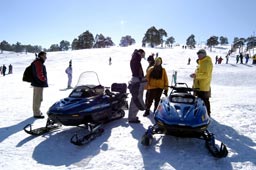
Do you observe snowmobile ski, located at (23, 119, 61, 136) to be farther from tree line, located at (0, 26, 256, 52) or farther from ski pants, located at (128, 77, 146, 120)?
tree line, located at (0, 26, 256, 52)

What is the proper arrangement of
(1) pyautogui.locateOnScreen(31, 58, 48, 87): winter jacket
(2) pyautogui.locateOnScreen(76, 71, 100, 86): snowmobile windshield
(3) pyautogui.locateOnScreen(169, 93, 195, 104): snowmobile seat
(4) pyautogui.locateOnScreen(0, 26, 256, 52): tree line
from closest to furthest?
1. (3) pyautogui.locateOnScreen(169, 93, 195, 104): snowmobile seat
2. (2) pyautogui.locateOnScreen(76, 71, 100, 86): snowmobile windshield
3. (1) pyautogui.locateOnScreen(31, 58, 48, 87): winter jacket
4. (4) pyautogui.locateOnScreen(0, 26, 256, 52): tree line

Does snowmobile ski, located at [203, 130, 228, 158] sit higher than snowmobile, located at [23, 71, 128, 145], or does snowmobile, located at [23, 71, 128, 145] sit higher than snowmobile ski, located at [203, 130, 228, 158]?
snowmobile, located at [23, 71, 128, 145]

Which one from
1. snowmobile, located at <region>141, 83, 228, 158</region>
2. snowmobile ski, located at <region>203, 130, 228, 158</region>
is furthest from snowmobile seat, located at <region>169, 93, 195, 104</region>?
snowmobile ski, located at <region>203, 130, 228, 158</region>

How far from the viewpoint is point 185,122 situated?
5.62m

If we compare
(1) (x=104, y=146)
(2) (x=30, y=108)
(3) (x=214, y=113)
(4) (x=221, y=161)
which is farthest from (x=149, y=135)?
(2) (x=30, y=108)

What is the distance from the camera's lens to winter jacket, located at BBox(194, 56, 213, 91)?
7.81m

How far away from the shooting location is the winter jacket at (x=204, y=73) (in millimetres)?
7812

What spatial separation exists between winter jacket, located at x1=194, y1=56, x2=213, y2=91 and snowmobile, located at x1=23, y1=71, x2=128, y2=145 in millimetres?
2533

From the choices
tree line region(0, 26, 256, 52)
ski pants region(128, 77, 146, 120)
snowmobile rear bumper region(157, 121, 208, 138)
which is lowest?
snowmobile rear bumper region(157, 121, 208, 138)

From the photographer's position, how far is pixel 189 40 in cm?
12006

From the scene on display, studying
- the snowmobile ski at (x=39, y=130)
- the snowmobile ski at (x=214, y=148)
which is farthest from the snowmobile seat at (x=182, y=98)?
the snowmobile ski at (x=39, y=130)

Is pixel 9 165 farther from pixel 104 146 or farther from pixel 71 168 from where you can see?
pixel 104 146

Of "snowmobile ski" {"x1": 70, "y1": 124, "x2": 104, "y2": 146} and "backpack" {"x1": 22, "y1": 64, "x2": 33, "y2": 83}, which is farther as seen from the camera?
"backpack" {"x1": 22, "y1": 64, "x2": 33, "y2": 83}

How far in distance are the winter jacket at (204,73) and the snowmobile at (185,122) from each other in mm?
1608
